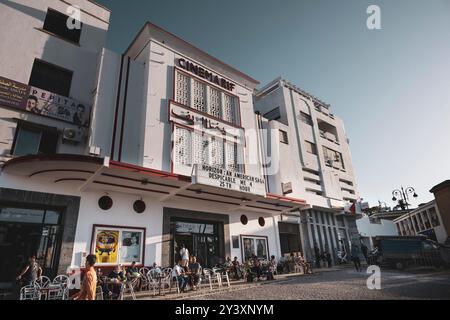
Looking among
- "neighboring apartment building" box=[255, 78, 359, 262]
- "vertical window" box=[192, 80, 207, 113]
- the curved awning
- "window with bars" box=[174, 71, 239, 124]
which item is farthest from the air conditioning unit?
"neighboring apartment building" box=[255, 78, 359, 262]

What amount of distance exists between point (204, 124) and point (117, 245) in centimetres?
821

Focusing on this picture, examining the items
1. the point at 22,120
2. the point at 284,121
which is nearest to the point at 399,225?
the point at 284,121

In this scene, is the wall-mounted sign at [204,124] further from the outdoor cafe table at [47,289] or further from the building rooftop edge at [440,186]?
the building rooftop edge at [440,186]

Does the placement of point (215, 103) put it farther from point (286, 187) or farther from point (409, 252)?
point (409, 252)

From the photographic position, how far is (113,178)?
11.5m

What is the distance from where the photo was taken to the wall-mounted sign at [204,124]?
1531 centimetres

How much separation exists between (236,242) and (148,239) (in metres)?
5.90

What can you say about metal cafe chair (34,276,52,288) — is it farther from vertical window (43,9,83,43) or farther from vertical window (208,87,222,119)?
vertical window (208,87,222,119)

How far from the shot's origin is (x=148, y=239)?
13102 millimetres

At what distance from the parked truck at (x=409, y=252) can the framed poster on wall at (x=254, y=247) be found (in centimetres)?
780

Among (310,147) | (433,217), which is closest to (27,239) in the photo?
(310,147)

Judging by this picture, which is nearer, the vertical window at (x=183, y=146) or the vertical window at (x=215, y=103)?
the vertical window at (x=183, y=146)

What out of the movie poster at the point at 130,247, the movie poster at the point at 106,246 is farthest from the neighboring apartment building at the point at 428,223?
the movie poster at the point at 106,246
